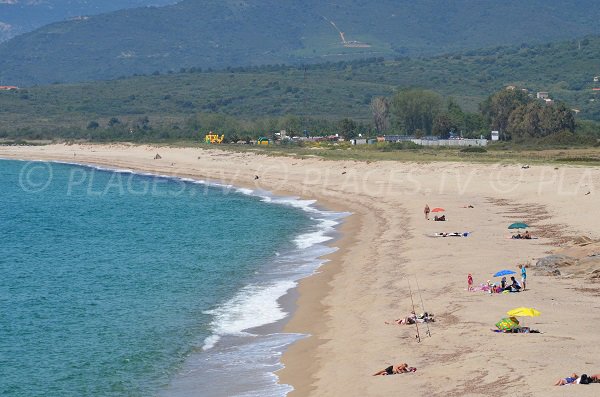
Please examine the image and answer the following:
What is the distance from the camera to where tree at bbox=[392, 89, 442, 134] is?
129 metres

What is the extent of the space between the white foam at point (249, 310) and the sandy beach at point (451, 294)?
0.82 m

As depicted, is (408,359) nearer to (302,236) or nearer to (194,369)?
(194,369)

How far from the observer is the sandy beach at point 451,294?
22.9 metres

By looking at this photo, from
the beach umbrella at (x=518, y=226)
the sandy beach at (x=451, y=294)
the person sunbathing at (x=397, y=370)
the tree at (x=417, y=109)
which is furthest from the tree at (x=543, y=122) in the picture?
the person sunbathing at (x=397, y=370)

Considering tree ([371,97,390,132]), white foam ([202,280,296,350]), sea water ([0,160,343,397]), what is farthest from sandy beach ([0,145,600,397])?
tree ([371,97,390,132])

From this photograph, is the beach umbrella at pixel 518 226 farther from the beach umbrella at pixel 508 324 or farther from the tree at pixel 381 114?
the tree at pixel 381 114

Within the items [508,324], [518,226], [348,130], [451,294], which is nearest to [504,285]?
[451,294]

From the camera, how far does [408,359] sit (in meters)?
24.7

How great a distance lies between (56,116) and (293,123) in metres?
73.1

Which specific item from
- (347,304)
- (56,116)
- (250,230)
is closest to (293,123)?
(56,116)

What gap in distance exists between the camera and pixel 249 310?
3381 centimetres

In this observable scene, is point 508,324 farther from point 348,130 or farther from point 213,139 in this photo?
point 213,139

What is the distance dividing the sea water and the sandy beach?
4.86 feet

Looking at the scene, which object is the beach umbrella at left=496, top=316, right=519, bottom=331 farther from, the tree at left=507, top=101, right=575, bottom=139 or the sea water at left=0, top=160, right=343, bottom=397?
the tree at left=507, top=101, right=575, bottom=139
